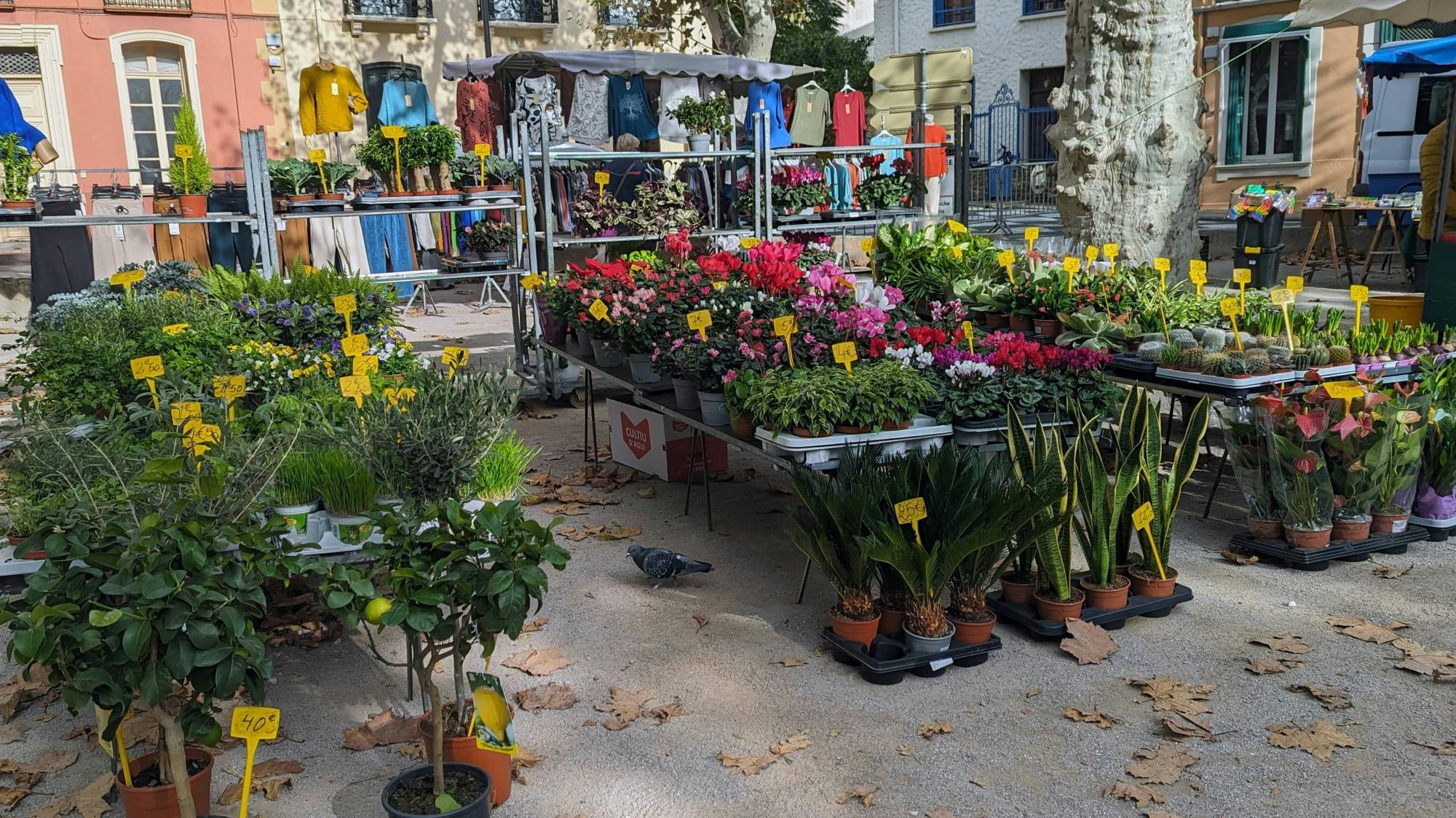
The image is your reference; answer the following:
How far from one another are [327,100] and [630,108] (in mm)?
4776

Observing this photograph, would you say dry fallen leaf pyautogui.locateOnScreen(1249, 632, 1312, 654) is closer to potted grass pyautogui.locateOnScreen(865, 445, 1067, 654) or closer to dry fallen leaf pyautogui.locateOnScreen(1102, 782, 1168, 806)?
potted grass pyautogui.locateOnScreen(865, 445, 1067, 654)

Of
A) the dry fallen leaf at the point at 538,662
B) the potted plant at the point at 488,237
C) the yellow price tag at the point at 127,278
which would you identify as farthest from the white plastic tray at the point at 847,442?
the potted plant at the point at 488,237

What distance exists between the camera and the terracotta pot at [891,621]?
12.1 feet

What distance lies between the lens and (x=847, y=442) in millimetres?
4016

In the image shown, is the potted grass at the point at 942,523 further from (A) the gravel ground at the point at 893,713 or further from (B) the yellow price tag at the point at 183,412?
(B) the yellow price tag at the point at 183,412

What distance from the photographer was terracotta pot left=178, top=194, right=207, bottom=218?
719cm

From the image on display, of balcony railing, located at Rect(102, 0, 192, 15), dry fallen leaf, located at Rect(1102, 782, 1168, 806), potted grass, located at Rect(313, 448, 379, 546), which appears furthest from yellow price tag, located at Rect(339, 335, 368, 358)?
balcony railing, located at Rect(102, 0, 192, 15)

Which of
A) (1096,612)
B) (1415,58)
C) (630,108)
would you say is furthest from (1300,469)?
(630,108)

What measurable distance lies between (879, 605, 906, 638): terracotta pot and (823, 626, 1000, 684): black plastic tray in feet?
0.09

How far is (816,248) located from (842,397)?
3144mm

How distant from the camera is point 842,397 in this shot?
410 cm

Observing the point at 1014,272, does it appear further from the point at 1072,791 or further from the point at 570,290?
the point at 1072,791

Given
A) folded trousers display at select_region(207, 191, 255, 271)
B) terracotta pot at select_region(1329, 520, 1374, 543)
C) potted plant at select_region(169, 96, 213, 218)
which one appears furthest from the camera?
folded trousers display at select_region(207, 191, 255, 271)

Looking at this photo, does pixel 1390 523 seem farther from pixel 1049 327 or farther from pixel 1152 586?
pixel 1049 327
